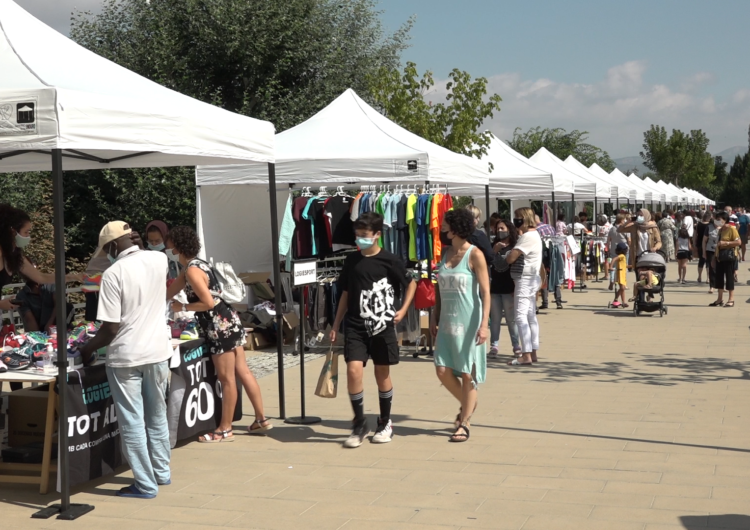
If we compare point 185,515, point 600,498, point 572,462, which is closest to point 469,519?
point 600,498

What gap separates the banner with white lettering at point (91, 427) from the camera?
5.59m

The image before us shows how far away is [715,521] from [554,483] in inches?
43.5

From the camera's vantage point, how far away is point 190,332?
714cm

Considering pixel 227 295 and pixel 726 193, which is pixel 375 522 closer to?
pixel 227 295

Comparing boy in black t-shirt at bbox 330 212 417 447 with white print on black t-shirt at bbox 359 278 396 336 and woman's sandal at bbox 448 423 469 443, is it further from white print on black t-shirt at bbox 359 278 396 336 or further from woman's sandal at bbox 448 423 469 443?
woman's sandal at bbox 448 423 469 443

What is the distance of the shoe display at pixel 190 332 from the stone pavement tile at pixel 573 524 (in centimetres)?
314

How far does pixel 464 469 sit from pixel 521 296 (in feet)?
14.9

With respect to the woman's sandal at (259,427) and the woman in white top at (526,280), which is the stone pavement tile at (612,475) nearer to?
the woman's sandal at (259,427)

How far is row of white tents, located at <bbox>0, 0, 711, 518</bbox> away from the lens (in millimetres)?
5273

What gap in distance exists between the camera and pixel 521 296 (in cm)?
1048

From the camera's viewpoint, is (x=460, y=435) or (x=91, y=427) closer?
(x=91, y=427)

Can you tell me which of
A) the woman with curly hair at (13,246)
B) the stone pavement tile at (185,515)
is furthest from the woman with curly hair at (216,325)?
the stone pavement tile at (185,515)

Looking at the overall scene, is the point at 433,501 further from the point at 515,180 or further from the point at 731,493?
the point at 515,180

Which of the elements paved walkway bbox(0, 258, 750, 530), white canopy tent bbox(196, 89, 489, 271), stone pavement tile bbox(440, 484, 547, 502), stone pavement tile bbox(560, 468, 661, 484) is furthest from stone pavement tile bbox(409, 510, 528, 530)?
white canopy tent bbox(196, 89, 489, 271)
